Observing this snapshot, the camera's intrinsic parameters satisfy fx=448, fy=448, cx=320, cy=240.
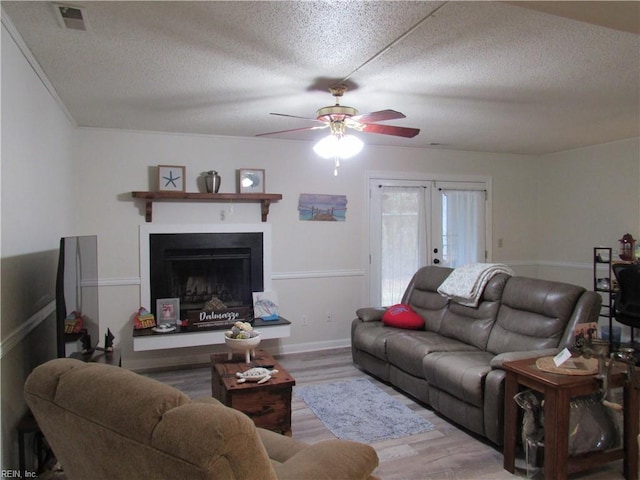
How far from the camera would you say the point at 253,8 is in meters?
2.06

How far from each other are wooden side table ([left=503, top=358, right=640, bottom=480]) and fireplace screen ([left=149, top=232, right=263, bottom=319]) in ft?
9.66

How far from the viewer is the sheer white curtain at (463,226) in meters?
5.92

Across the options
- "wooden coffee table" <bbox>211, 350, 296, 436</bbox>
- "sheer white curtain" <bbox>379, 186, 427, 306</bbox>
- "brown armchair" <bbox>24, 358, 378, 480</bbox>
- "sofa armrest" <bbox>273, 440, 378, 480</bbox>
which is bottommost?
"wooden coffee table" <bbox>211, 350, 296, 436</bbox>

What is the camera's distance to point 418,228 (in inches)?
226

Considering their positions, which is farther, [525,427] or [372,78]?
[372,78]

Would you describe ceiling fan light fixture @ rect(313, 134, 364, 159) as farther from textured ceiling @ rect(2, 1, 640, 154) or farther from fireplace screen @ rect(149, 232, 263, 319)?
fireplace screen @ rect(149, 232, 263, 319)

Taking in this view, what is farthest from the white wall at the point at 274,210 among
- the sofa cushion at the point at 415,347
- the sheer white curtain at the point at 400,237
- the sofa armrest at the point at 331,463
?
the sofa armrest at the point at 331,463

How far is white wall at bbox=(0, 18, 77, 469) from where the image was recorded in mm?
2100

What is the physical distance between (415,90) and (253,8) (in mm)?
1612

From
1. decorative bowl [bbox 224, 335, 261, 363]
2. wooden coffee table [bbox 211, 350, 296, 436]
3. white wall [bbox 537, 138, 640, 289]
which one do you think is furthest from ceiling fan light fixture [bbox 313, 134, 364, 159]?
white wall [bbox 537, 138, 640, 289]

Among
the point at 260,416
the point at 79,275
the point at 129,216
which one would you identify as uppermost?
the point at 129,216

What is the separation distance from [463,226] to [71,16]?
5.05 m

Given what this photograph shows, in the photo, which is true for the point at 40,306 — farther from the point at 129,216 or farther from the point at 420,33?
the point at 420,33

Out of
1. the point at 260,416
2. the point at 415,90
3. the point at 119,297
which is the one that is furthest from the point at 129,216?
the point at 415,90
